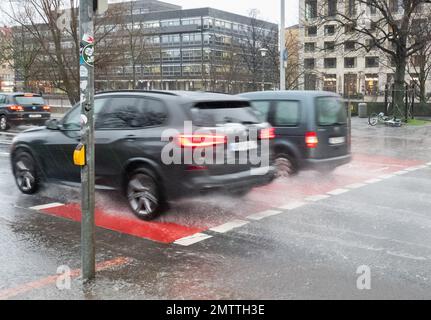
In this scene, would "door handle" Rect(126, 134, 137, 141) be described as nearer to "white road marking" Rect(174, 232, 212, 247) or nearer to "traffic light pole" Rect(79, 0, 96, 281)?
"white road marking" Rect(174, 232, 212, 247)

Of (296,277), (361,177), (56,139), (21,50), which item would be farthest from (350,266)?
(21,50)

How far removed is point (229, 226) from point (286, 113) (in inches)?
161

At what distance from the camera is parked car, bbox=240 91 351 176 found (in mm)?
9898

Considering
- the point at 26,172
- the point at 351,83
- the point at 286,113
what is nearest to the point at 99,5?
the point at 26,172

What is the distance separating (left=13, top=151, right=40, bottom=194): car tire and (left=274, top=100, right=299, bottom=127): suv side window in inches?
186

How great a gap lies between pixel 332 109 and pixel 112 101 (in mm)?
4696

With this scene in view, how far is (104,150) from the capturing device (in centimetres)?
749

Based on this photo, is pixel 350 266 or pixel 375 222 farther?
pixel 375 222

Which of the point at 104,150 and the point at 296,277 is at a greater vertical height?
the point at 104,150

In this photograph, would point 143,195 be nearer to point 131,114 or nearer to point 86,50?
point 131,114

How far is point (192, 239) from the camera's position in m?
6.19

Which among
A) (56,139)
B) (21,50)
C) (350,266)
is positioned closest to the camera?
(350,266)
